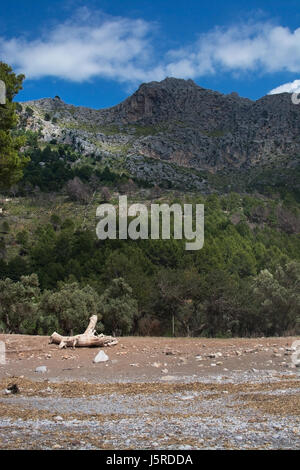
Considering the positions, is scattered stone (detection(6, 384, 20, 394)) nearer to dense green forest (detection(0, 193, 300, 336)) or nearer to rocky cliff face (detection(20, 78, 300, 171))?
dense green forest (detection(0, 193, 300, 336))

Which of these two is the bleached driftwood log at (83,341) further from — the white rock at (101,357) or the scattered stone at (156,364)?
the scattered stone at (156,364)

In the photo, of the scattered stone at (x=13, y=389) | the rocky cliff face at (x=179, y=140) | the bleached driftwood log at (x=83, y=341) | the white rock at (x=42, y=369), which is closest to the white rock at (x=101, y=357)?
the white rock at (x=42, y=369)

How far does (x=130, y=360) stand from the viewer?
13.5m

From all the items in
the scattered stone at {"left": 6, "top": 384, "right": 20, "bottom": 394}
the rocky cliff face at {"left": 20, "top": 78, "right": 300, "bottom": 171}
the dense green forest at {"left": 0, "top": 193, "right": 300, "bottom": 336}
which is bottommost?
the dense green forest at {"left": 0, "top": 193, "right": 300, "bottom": 336}

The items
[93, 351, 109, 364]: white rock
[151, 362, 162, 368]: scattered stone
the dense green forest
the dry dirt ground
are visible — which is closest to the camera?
the dry dirt ground

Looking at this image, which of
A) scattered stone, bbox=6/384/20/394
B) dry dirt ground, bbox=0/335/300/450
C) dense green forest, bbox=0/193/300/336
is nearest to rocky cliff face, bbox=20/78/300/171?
dense green forest, bbox=0/193/300/336

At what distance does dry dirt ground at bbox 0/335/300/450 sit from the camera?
513 centimetres

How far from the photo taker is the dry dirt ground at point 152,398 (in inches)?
202

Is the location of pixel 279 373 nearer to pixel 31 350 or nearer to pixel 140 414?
pixel 140 414

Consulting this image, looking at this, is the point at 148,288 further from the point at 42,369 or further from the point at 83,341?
the point at 42,369

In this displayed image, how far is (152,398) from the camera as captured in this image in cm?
810

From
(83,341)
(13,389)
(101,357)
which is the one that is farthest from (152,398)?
(83,341)

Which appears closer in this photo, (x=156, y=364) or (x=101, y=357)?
Result: (x=156, y=364)
